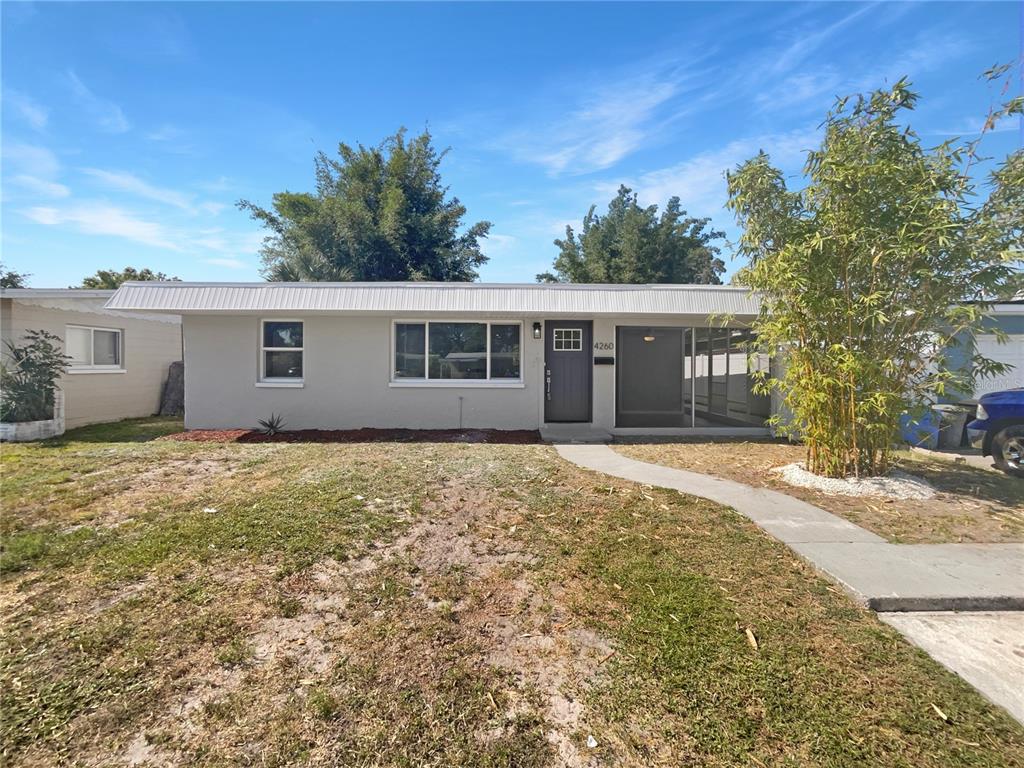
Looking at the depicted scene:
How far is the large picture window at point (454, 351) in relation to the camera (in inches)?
392

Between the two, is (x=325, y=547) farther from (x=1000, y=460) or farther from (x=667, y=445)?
(x=1000, y=460)

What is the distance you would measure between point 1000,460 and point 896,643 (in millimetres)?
6659

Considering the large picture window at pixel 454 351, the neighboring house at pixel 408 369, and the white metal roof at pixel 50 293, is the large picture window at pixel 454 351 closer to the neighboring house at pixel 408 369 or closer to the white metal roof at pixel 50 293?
the neighboring house at pixel 408 369

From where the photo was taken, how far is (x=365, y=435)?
905cm

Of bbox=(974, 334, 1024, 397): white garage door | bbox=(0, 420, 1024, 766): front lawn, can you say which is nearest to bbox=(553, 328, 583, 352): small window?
bbox=(0, 420, 1024, 766): front lawn

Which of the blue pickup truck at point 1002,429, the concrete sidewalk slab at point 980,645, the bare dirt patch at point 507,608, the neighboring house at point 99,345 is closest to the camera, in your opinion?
the bare dirt patch at point 507,608

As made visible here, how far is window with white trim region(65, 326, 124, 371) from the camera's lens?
10.6 metres

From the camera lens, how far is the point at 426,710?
2160 millimetres

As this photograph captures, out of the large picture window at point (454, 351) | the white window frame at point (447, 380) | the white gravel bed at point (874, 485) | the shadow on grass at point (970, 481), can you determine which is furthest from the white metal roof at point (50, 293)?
the shadow on grass at point (970, 481)

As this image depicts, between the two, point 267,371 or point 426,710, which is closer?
point 426,710

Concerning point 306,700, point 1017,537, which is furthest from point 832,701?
point 1017,537

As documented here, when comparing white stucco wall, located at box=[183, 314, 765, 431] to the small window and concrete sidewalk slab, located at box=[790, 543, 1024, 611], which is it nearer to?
the small window

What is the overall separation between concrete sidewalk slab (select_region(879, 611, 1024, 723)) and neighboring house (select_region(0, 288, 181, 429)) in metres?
11.7

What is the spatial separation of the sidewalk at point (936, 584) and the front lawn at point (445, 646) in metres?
0.19
